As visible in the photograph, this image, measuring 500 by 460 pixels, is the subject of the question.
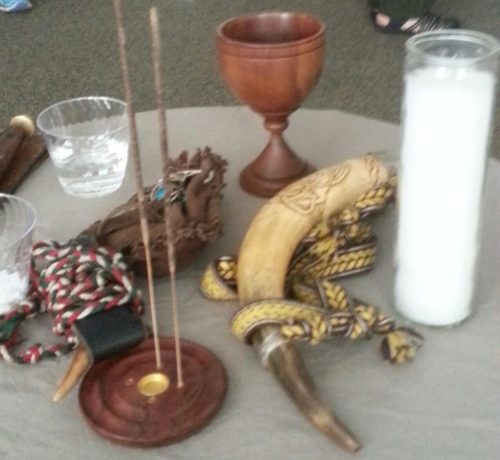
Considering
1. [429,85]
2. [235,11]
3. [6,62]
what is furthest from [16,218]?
[235,11]

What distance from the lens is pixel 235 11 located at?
2.56 meters

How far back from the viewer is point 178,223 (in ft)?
2.36

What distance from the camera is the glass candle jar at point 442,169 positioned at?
579 mm

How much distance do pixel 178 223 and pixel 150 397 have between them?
188mm

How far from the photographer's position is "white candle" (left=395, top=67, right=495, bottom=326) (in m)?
0.58

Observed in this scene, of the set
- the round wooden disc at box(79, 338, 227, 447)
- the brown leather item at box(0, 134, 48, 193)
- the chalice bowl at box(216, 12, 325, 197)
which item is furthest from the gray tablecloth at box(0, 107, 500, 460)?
the brown leather item at box(0, 134, 48, 193)

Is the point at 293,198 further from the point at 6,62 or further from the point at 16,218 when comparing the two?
Result: the point at 6,62

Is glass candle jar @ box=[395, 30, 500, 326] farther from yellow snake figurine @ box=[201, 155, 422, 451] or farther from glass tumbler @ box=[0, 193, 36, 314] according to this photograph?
glass tumbler @ box=[0, 193, 36, 314]

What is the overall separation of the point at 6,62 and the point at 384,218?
71.9 inches

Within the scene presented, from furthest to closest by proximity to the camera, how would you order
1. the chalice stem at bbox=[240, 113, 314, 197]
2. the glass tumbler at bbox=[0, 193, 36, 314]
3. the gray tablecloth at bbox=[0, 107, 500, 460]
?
the chalice stem at bbox=[240, 113, 314, 197] < the glass tumbler at bbox=[0, 193, 36, 314] < the gray tablecloth at bbox=[0, 107, 500, 460]

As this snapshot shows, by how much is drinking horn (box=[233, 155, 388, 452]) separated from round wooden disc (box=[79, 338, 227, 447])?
4 centimetres

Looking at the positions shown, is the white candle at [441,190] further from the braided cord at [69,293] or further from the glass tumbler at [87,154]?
the glass tumbler at [87,154]

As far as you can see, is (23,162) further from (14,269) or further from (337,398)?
(337,398)

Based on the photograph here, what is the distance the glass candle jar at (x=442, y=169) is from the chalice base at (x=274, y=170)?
0.22 m
